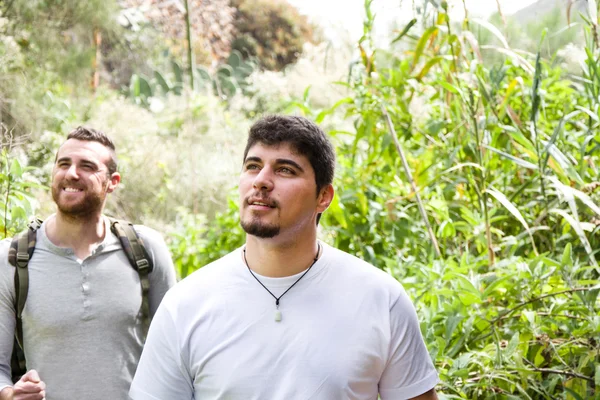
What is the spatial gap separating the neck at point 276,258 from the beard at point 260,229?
36 millimetres

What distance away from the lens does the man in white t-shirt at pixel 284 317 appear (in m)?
1.43

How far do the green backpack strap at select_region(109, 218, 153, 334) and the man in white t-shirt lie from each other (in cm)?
68

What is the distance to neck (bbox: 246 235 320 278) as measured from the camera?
154cm

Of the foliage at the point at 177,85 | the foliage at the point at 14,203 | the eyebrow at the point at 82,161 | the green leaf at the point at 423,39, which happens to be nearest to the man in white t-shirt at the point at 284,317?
the eyebrow at the point at 82,161

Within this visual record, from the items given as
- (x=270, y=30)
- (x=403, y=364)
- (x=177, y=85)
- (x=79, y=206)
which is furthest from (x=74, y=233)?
(x=270, y=30)

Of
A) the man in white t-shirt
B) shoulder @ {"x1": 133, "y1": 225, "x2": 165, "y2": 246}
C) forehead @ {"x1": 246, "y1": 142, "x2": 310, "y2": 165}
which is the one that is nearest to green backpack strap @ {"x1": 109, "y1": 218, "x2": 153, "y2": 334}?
shoulder @ {"x1": 133, "y1": 225, "x2": 165, "y2": 246}

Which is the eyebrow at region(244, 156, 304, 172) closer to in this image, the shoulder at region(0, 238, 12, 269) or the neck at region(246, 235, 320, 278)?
the neck at region(246, 235, 320, 278)

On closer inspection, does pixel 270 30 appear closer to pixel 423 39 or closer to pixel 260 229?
pixel 423 39

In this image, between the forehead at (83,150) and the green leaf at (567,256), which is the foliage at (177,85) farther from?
the green leaf at (567,256)

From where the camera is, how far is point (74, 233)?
220cm

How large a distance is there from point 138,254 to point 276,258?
2.76 ft

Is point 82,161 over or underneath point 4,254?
over

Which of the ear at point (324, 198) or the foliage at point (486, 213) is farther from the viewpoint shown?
the foliage at point (486, 213)

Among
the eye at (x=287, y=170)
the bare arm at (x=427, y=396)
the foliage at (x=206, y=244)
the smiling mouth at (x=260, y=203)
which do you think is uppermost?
the eye at (x=287, y=170)
